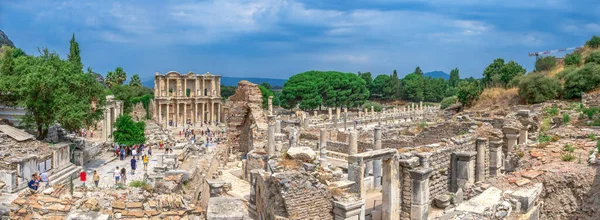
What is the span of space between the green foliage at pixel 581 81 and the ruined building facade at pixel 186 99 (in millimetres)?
51790

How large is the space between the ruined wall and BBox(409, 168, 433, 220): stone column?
10.8 m

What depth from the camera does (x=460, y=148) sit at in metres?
13.3

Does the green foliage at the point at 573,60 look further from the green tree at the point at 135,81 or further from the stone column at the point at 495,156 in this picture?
the green tree at the point at 135,81

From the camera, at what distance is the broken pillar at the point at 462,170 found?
12852 mm

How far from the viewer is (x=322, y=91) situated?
8638 cm

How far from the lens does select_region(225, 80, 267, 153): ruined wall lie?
72.2 ft

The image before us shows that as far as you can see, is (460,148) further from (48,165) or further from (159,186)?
(48,165)

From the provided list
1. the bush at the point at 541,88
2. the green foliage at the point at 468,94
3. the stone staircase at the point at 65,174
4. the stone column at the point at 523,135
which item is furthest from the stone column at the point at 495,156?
the green foliage at the point at 468,94

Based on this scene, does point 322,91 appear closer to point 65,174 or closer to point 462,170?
point 65,174

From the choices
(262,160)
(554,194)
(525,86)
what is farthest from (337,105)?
(554,194)

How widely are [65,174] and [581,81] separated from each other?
33.5 meters

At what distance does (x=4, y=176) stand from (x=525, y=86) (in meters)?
35.0

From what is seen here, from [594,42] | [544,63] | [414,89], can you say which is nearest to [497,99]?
[544,63]

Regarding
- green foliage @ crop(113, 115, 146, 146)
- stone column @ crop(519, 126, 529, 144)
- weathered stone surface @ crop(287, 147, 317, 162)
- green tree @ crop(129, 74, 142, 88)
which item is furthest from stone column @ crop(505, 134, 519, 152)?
green tree @ crop(129, 74, 142, 88)
